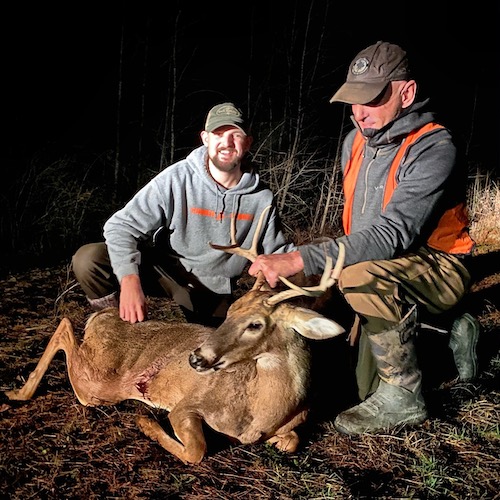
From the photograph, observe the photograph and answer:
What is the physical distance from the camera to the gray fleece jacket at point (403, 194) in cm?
338

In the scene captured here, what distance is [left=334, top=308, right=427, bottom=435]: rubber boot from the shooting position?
342 cm

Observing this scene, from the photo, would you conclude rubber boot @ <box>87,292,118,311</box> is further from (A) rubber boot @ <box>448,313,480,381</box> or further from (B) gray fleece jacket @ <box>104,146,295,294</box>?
(A) rubber boot @ <box>448,313,480,381</box>

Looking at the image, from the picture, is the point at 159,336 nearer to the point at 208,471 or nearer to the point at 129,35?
the point at 208,471

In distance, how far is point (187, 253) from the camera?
450 cm

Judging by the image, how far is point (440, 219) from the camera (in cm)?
386

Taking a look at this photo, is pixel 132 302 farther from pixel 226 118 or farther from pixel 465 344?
A: pixel 465 344

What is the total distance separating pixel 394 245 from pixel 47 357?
7.41 ft

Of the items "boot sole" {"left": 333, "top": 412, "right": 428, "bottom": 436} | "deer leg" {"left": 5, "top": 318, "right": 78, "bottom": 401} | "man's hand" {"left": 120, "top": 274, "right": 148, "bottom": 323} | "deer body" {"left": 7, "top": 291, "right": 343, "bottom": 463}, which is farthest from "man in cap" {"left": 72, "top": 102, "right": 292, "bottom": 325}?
"boot sole" {"left": 333, "top": 412, "right": 428, "bottom": 436}

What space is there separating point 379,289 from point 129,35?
25.6 feet

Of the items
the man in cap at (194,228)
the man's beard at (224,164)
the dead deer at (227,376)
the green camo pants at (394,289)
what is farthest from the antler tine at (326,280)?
the man's beard at (224,164)

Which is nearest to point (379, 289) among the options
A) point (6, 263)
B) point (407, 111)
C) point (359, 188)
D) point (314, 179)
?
point (359, 188)

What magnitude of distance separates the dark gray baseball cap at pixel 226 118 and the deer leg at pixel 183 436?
197cm

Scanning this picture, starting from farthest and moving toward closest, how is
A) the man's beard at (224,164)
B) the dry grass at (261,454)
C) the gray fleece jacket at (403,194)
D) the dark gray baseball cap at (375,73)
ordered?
1. the man's beard at (224,164)
2. the dark gray baseball cap at (375,73)
3. the gray fleece jacket at (403,194)
4. the dry grass at (261,454)

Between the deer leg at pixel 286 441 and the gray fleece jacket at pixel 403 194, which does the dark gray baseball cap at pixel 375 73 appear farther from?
the deer leg at pixel 286 441
